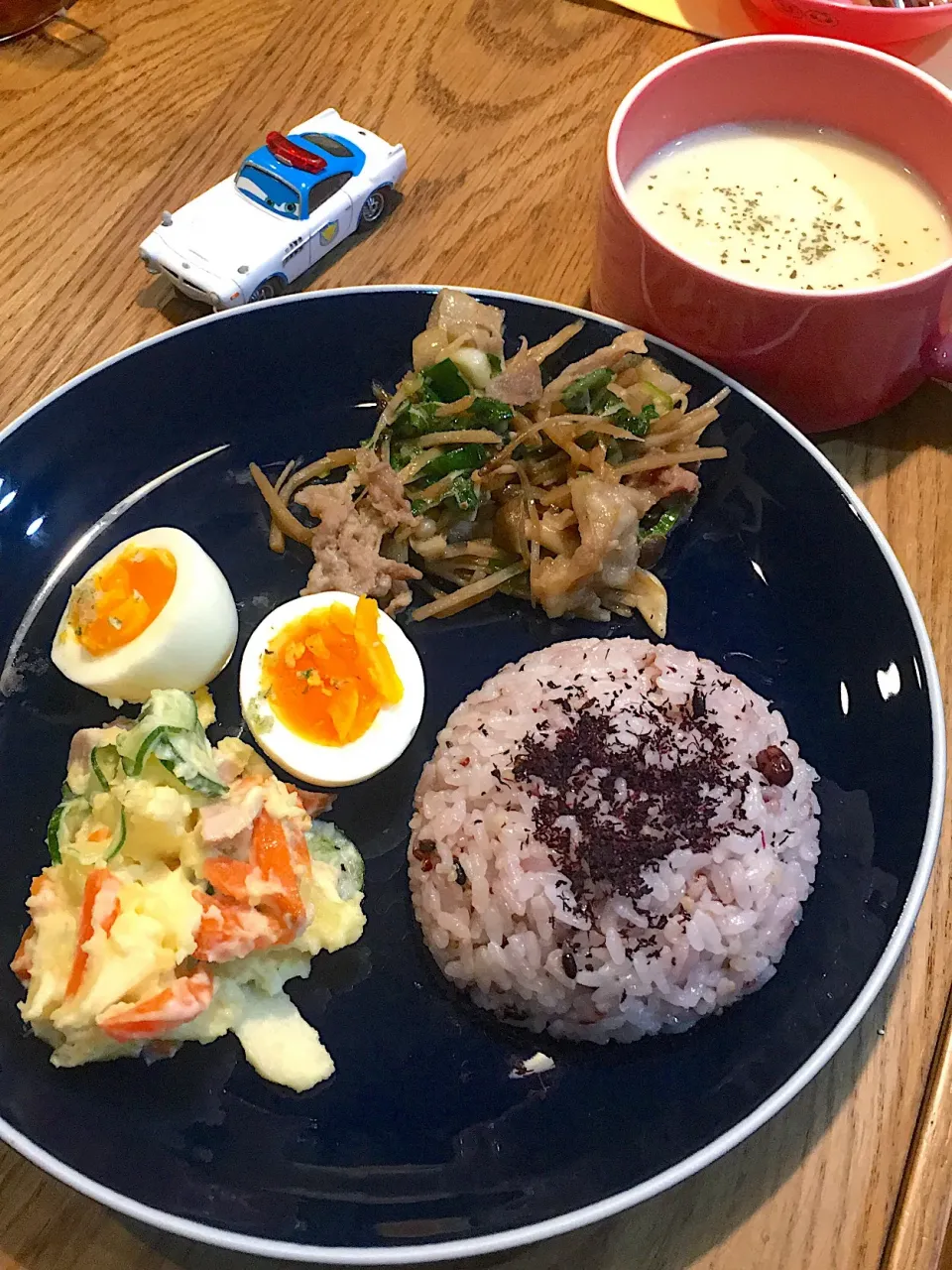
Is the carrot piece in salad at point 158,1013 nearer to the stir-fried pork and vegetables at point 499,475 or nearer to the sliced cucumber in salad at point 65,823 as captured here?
the sliced cucumber in salad at point 65,823

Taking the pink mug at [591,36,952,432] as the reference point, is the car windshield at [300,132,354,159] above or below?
above

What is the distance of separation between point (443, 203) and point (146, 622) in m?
1.23

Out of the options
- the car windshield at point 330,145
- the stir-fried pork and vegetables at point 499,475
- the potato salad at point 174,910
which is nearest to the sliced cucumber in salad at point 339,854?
the potato salad at point 174,910

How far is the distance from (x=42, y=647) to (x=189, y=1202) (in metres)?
0.91

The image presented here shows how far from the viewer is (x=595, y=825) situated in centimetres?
145

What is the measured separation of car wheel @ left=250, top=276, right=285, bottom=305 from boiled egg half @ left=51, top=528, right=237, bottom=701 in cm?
63

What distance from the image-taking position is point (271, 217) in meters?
2.07

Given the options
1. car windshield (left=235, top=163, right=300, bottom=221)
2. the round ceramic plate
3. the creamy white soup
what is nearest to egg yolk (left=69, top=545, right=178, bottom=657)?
the round ceramic plate

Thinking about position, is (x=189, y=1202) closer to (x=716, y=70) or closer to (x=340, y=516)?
(x=340, y=516)

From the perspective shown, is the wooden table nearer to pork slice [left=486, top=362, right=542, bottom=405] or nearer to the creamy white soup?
the creamy white soup

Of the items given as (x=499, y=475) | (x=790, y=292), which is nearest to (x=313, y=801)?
(x=499, y=475)

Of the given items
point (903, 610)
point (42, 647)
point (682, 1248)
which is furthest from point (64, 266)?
point (682, 1248)

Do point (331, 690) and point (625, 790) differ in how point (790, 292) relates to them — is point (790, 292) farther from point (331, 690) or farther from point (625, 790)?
point (331, 690)

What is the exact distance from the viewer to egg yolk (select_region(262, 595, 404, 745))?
5.37 feet
